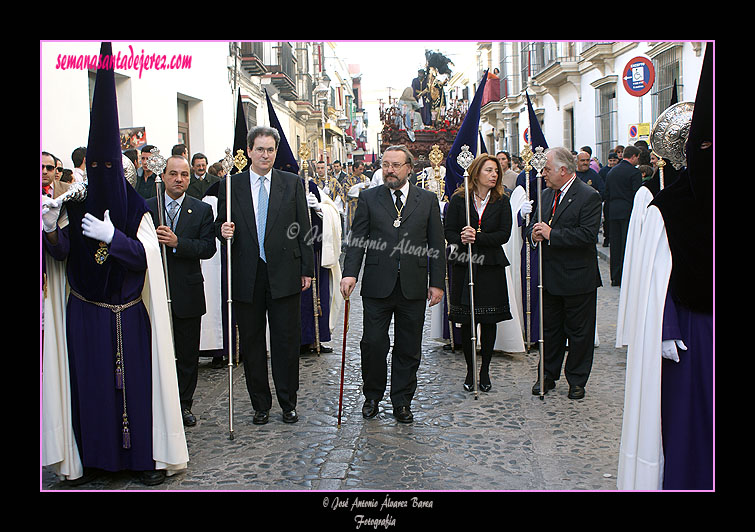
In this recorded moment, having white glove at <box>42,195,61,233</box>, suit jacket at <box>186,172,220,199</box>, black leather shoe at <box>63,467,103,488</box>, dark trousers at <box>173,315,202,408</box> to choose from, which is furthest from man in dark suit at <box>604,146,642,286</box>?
white glove at <box>42,195,61,233</box>

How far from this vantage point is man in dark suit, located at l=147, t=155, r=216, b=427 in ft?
17.0

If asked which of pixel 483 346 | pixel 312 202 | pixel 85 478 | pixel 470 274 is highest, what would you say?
pixel 312 202

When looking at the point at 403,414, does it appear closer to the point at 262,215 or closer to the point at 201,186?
the point at 262,215

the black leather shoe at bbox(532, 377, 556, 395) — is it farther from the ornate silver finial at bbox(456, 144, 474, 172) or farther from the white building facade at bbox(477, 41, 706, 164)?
the white building facade at bbox(477, 41, 706, 164)

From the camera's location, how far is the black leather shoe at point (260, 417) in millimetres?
5180

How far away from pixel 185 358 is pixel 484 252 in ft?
8.08

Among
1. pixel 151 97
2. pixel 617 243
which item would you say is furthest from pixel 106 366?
pixel 151 97

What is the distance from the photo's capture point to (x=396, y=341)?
535cm

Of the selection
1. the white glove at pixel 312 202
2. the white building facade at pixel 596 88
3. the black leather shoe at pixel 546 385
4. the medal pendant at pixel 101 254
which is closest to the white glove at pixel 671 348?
the black leather shoe at pixel 546 385

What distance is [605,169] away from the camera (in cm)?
1541

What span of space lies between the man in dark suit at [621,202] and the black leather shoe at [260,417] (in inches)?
283

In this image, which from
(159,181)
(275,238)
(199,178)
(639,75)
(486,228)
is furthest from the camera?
(639,75)

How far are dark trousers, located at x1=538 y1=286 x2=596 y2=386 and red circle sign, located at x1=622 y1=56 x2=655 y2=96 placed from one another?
8.42m
